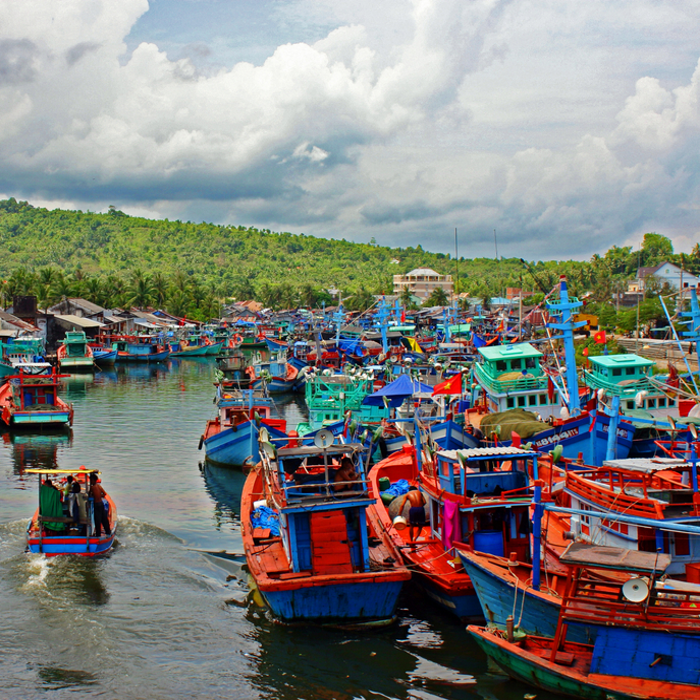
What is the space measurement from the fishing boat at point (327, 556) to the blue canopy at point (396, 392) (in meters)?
20.3

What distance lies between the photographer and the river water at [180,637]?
15719 millimetres

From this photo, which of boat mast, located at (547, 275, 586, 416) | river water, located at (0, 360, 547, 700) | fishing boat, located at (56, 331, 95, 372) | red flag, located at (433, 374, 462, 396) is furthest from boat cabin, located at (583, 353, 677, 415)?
fishing boat, located at (56, 331, 95, 372)

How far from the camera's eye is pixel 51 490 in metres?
21.3

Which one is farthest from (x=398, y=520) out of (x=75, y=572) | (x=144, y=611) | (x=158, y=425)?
(x=158, y=425)

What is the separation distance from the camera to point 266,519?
21.4 metres

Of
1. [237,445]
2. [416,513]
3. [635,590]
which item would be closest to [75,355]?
[237,445]

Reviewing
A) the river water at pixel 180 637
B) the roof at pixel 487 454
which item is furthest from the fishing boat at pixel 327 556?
the roof at pixel 487 454

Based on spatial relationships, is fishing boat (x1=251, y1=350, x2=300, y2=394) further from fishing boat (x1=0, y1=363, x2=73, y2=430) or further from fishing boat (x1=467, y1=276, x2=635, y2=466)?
fishing boat (x1=467, y1=276, x2=635, y2=466)

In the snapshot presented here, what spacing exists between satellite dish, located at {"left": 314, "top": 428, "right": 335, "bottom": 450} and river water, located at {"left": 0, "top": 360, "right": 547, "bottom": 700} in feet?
14.4

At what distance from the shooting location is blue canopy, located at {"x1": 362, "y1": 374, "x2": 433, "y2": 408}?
3950 centimetres

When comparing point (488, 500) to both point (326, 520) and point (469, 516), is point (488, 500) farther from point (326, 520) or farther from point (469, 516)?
point (326, 520)

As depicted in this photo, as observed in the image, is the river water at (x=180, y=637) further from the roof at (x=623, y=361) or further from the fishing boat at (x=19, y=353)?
the fishing boat at (x=19, y=353)

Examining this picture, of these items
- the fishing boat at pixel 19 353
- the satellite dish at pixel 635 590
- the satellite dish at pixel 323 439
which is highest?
the fishing boat at pixel 19 353

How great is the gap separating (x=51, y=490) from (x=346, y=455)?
354 inches
